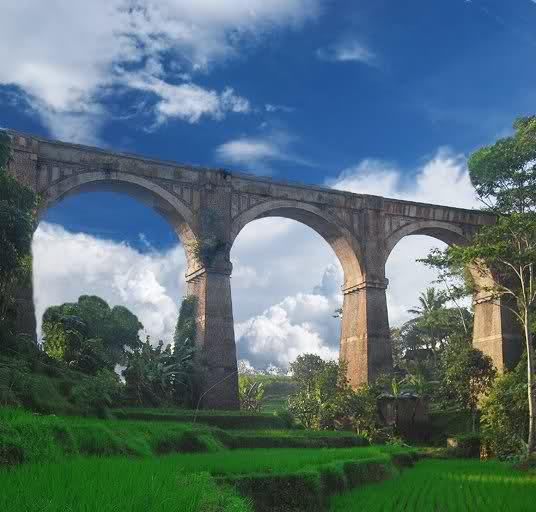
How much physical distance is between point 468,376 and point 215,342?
10143mm

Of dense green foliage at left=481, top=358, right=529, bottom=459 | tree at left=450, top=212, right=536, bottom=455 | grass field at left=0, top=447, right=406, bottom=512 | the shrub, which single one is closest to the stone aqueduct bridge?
the shrub

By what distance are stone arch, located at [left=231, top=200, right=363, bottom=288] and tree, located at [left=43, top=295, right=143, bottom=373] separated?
6834mm

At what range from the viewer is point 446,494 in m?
10.6

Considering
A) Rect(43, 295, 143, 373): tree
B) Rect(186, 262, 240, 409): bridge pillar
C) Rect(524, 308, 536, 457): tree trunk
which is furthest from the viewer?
Rect(186, 262, 240, 409): bridge pillar

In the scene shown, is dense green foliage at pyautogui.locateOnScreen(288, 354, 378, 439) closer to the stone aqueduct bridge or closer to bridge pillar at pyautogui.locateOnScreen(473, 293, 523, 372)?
the stone aqueduct bridge

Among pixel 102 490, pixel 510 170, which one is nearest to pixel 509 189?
pixel 510 170

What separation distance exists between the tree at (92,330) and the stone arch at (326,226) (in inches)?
269

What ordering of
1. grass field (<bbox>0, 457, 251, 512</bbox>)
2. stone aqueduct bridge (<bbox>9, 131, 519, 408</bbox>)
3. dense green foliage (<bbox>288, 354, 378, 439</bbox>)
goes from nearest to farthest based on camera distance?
grass field (<bbox>0, 457, 251, 512</bbox>) < stone aqueduct bridge (<bbox>9, 131, 519, 408</bbox>) < dense green foliage (<bbox>288, 354, 378, 439</bbox>)

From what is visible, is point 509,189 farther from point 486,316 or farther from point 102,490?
point 102,490

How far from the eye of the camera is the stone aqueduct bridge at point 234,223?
2131 cm

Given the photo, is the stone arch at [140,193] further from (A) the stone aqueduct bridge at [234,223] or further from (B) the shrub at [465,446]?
(B) the shrub at [465,446]

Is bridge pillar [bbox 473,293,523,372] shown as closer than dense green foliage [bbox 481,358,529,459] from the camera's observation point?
No

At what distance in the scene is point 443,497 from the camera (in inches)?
402

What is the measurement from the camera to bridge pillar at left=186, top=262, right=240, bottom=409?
21.6 metres
